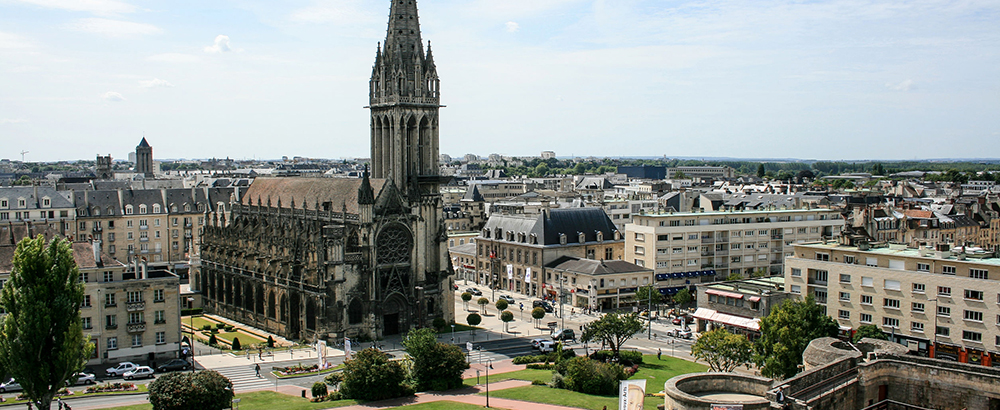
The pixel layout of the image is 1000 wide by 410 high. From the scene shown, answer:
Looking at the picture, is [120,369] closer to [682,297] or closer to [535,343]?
[535,343]

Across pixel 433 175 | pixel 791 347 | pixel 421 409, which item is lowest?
pixel 421 409

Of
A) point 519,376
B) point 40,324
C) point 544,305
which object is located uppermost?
point 40,324

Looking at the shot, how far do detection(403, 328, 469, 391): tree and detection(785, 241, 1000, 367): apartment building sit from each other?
37.5 metres

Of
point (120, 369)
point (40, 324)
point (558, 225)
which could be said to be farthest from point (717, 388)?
point (558, 225)

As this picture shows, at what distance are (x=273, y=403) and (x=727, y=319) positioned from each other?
156 feet

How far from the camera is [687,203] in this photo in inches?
6058

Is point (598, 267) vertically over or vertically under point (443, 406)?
over

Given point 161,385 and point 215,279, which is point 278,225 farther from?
point 161,385

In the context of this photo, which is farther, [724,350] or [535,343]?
[535,343]

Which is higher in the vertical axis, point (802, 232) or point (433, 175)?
point (433, 175)

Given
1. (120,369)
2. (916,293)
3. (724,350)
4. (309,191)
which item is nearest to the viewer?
(724,350)

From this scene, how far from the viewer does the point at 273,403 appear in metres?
59.2

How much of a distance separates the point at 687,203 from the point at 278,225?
84.2 meters

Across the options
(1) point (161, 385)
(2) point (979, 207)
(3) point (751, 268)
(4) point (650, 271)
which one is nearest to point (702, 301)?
(4) point (650, 271)
